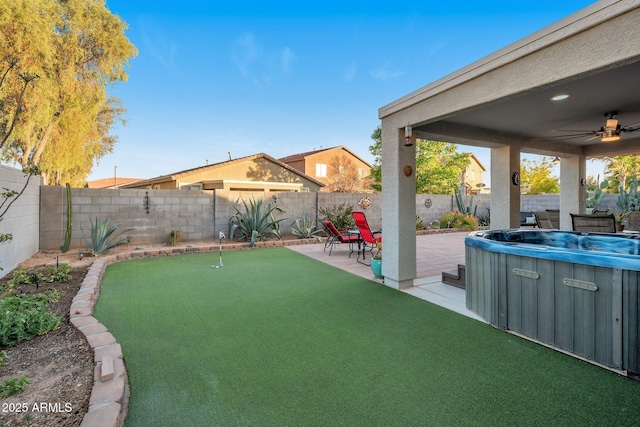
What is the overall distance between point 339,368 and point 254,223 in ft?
23.4

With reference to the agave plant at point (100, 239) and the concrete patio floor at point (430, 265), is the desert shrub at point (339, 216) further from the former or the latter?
the agave plant at point (100, 239)

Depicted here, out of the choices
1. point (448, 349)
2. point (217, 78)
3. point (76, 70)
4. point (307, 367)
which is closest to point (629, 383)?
point (448, 349)

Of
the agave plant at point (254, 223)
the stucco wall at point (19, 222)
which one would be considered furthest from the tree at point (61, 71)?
the agave plant at point (254, 223)

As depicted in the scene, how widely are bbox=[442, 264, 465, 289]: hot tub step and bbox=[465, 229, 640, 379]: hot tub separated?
1.01m

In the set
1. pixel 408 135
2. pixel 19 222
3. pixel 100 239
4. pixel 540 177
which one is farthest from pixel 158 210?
pixel 540 177

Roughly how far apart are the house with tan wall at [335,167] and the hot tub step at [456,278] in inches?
731

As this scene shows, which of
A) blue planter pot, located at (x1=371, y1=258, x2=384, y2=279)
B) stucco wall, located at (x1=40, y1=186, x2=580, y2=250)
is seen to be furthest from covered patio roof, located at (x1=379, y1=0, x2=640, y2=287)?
stucco wall, located at (x1=40, y1=186, x2=580, y2=250)

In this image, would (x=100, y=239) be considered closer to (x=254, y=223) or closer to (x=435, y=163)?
(x=254, y=223)

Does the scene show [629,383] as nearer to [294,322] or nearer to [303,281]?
[294,322]

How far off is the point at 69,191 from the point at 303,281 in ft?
20.8

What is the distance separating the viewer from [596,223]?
5.79 metres

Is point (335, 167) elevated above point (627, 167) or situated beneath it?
elevated above

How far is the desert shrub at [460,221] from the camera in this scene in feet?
42.5

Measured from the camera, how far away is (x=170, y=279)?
210 inches
